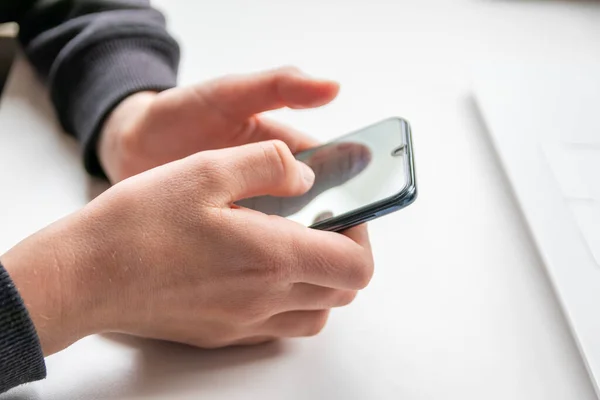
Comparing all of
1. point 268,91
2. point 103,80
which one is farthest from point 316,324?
point 103,80

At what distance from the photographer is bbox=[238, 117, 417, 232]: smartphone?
0.37 metres

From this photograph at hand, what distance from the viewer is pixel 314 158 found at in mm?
462

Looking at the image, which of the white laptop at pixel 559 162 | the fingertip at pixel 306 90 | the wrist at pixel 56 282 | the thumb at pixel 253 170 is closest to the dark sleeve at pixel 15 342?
the wrist at pixel 56 282

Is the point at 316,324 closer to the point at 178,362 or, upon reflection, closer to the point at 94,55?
the point at 178,362

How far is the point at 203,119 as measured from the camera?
0.48 metres

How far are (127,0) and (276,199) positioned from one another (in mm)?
285

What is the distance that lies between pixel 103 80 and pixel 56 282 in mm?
239

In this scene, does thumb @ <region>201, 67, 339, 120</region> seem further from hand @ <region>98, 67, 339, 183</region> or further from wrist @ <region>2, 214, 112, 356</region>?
wrist @ <region>2, 214, 112, 356</region>

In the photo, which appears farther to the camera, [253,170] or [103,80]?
[103,80]

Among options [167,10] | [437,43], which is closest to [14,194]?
[167,10]

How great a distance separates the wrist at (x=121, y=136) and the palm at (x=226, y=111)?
1 cm

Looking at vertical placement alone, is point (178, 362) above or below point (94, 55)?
below

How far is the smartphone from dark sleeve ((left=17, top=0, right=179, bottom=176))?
0.15 meters

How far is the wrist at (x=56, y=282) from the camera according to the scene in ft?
1.10
